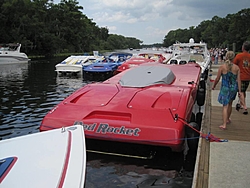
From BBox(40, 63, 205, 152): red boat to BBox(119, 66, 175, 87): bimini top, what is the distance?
1.4 inches

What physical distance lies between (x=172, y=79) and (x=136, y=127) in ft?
11.0

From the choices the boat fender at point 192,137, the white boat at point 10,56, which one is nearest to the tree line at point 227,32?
the white boat at point 10,56

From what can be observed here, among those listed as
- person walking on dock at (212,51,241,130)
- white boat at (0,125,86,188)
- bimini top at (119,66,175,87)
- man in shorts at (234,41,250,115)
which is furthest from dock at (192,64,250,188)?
white boat at (0,125,86,188)

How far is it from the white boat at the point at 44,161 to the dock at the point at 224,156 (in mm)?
1670

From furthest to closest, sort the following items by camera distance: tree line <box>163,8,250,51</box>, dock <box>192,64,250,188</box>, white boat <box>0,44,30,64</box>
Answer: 1. tree line <box>163,8,250,51</box>
2. white boat <box>0,44,30,64</box>
3. dock <box>192,64,250,188</box>

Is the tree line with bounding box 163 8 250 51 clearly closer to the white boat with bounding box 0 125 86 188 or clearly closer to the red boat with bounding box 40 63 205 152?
the red boat with bounding box 40 63 205 152

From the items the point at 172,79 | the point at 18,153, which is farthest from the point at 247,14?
the point at 18,153

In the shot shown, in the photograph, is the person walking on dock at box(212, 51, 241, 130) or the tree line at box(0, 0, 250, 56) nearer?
the person walking on dock at box(212, 51, 241, 130)

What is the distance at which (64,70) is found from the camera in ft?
72.8

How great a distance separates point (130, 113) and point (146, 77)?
223cm

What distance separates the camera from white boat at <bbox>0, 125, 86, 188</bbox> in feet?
9.46

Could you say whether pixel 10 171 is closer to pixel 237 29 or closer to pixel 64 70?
pixel 64 70

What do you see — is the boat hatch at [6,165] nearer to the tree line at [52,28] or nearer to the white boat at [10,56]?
the white boat at [10,56]

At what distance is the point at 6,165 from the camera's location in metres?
3.18
